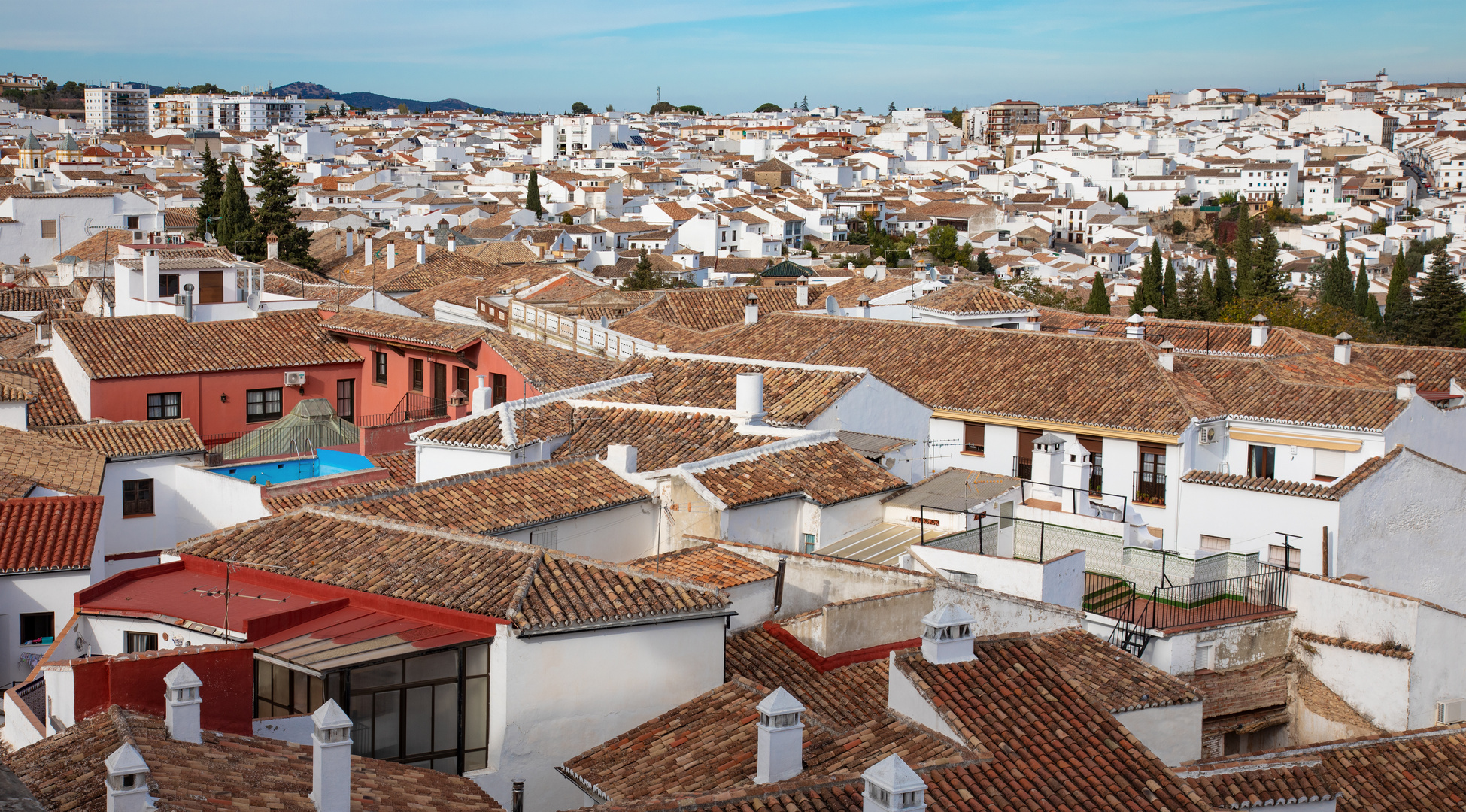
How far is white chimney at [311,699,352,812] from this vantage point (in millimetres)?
8516

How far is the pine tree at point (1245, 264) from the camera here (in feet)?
174

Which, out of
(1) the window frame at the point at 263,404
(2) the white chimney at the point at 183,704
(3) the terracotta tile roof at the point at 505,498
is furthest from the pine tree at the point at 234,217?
(2) the white chimney at the point at 183,704

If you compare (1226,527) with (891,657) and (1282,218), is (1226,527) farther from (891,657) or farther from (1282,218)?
(1282,218)

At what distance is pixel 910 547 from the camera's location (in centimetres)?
1589

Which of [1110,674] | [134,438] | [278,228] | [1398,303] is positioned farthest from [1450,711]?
[1398,303]

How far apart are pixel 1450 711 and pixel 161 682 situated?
12.4 m

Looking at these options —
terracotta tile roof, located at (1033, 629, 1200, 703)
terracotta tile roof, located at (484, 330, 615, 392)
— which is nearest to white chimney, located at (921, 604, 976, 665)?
terracotta tile roof, located at (1033, 629, 1200, 703)

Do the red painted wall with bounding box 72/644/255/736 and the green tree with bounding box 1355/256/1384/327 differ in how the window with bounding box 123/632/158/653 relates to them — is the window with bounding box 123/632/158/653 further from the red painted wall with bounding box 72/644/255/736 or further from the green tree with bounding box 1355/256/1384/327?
the green tree with bounding box 1355/256/1384/327

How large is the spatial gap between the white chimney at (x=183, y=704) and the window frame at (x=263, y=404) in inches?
692

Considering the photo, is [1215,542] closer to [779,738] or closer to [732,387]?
[732,387]

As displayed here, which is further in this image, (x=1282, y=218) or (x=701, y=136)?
(x=701, y=136)

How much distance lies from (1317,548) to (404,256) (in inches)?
1297

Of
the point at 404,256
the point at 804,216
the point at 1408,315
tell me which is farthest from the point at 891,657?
the point at 804,216

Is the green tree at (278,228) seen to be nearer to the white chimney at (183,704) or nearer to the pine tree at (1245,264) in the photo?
the pine tree at (1245,264)
